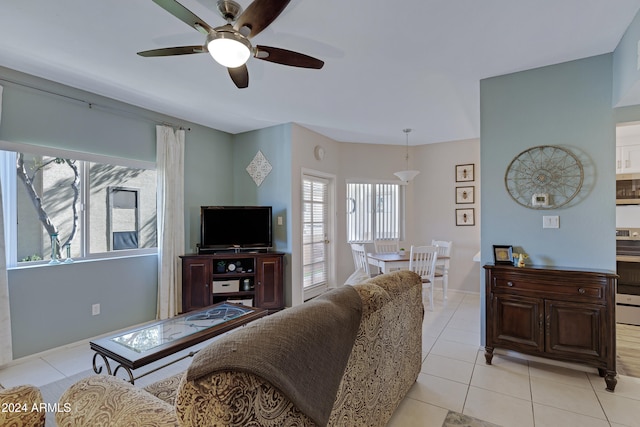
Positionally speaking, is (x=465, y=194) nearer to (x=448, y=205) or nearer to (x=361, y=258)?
(x=448, y=205)

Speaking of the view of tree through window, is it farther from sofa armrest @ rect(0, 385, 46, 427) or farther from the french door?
sofa armrest @ rect(0, 385, 46, 427)

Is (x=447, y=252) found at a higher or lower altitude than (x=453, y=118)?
lower

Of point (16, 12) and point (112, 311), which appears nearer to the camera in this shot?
point (16, 12)

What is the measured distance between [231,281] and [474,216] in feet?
13.0

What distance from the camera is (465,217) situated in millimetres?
5082

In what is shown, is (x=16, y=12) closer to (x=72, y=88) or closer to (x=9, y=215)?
(x=72, y=88)

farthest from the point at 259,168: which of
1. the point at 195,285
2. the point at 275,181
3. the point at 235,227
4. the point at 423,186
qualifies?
the point at 423,186

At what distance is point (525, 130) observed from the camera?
2770mm

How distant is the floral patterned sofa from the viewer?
82 cm

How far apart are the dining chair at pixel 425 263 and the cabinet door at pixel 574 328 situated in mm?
1733

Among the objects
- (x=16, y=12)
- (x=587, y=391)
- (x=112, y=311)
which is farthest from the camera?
(x=112, y=311)

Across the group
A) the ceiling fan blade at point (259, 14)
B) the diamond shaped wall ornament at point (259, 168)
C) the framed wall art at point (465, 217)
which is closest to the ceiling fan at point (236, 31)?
the ceiling fan blade at point (259, 14)

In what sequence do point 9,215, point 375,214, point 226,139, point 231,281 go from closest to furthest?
point 9,215 → point 231,281 → point 226,139 → point 375,214

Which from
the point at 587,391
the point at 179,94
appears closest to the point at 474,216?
the point at 587,391
